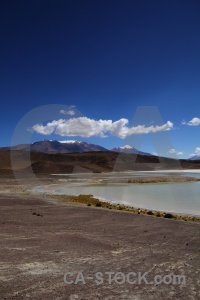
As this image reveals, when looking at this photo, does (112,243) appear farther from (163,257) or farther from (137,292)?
(137,292)

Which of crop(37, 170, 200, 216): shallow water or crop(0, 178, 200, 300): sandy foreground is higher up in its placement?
crop(37, 170, 200, 216): shallow water

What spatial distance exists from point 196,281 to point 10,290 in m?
5.18

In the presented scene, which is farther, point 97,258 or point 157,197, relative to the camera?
point 157,197

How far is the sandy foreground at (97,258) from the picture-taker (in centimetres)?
855

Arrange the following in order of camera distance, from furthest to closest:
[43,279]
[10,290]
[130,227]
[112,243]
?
[130,227]
[112,243]
[43,279]
[10,290]

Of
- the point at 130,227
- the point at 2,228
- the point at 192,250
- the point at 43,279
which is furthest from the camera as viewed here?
the point at 130,227

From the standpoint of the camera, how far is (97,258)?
1172cm

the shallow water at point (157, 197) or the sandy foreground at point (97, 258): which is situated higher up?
the shallow water at point (157, 197)

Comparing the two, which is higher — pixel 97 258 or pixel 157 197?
pixel 157 197

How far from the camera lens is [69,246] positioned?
13469 mm

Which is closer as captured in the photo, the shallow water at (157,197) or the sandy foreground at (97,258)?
the sandy foreground at (97,258)

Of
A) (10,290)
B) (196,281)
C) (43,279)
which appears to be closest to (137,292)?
(196,281)

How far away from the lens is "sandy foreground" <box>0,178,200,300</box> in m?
8.55

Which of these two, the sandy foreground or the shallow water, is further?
the shallow water
